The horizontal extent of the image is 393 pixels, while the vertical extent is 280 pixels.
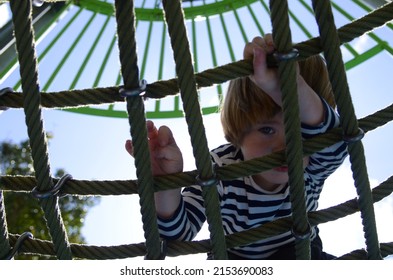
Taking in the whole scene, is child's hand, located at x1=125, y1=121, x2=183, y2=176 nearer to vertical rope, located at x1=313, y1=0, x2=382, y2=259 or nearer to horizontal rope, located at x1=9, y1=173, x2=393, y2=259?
horizontal rope, located at x1=9, y1=173, x2=393, y2=259

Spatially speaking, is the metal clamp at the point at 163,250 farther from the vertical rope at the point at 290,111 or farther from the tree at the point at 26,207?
the tree at the point at 26,207

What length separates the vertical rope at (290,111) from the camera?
37.4 inches

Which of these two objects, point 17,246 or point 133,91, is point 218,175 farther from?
point 17,246

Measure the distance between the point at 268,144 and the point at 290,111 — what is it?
1.40 ft

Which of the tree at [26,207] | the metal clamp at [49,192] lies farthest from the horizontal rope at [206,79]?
the tree at [26,207]

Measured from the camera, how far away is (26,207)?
4.76 m

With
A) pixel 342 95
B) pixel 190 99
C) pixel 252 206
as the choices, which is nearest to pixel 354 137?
pixel 342 95

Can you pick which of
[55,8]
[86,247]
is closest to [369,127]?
[86,247]

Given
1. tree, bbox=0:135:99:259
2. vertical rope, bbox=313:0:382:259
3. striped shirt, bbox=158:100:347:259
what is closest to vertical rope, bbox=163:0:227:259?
vertical rope, bbox=313:0:382:259

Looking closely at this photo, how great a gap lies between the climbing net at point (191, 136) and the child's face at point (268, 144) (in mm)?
297

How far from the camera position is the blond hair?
1435 millimetres

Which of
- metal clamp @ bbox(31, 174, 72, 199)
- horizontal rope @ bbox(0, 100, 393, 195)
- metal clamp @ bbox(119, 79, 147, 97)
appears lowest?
metal clamp @ bbox(31, 174, 72, 199)
